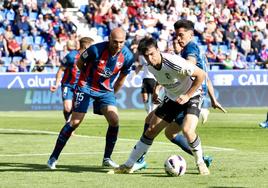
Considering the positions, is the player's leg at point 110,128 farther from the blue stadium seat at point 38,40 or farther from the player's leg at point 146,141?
the blue stadium seat at point 38,40

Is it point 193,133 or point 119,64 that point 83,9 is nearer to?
point 119,64

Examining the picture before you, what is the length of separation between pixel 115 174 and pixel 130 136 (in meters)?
7.94

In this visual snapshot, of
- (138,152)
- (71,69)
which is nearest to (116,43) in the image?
(138,152)

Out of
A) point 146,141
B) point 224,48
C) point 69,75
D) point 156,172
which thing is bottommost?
point 224,48

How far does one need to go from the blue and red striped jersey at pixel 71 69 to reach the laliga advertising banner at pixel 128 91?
1216cm

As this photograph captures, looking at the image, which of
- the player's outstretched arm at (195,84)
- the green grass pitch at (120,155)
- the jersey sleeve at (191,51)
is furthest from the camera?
the jersey sleeve at (191,51)

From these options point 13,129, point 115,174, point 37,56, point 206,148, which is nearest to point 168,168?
point 115,174

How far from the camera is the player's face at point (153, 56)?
40.9 feet

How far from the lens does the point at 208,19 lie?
142 feet

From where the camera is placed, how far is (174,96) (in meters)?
13.2

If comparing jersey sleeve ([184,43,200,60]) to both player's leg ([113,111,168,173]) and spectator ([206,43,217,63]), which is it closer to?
player's leg ([113,111,168,173])

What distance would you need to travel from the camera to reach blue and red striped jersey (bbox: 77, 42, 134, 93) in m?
14.2

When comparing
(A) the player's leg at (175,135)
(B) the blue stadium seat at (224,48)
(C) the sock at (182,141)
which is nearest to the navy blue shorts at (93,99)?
(A) the player's leg at (175,135)

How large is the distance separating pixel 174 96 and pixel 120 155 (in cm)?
347
